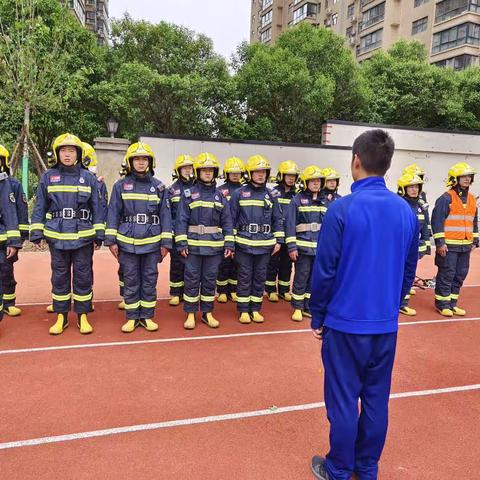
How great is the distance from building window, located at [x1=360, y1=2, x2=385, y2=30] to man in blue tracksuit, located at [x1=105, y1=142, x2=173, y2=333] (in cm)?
4084

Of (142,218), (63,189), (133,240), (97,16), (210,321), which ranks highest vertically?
(97,16)

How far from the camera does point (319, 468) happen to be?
2977 millimetres

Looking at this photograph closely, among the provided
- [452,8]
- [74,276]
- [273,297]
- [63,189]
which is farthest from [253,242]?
[452,8]

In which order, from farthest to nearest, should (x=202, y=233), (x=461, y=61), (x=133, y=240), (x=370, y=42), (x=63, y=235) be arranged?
(x=370, y=42)
(x=461, y=61)
(x=202, y=233)
(x=133, y=240)
(x=63, y=235)

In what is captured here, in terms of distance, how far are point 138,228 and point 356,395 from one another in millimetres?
3517

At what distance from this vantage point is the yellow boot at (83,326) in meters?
5.49

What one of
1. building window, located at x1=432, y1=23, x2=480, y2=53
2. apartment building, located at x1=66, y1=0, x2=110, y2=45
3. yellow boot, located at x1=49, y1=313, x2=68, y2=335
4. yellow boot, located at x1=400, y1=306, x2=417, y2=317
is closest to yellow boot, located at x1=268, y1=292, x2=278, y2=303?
yellow boot, located at x1=400, y1=306, x2=417, y2=317

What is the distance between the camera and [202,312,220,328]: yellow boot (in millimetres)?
5941

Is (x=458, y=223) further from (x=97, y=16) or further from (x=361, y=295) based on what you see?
(x=97, y=16)

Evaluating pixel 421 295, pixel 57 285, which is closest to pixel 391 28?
pixel 421 295

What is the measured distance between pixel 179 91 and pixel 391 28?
28970 millimetres

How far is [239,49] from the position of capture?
853 inches

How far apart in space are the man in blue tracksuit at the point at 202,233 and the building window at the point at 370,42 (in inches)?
1571

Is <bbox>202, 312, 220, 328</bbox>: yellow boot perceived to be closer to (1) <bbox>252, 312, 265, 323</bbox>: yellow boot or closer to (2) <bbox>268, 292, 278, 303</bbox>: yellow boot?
(1) <bbox>252, 312, 265, 323</bbox>: yellow boot
